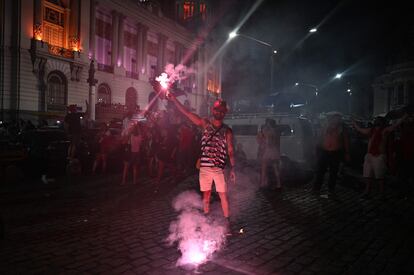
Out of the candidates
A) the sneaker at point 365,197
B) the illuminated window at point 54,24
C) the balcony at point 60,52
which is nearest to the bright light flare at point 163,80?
the sneaker at point 365,197

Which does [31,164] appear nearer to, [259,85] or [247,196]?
[247,196]

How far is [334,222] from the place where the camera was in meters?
5.41

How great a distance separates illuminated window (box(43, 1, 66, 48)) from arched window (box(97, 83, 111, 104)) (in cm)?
539

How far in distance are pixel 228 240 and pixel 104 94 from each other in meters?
30.7

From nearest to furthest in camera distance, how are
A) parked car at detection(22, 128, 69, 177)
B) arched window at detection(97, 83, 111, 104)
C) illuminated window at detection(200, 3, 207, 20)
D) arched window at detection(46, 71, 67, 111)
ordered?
parked car at detection(22, 128, 69, 177) → arched window at detection(46, 71, 67, 111) → arched window at detection(97, 83, 111, 104) → illuminated window at detection(200, 3, 207, 20)

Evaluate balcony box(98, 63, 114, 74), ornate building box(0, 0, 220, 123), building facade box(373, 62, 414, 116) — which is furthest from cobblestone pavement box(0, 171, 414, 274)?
building facade box(373, 62, 414, 116)

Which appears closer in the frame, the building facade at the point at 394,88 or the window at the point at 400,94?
the building facade at the point at 394,88

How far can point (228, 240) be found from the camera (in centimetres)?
438

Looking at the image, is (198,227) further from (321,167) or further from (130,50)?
(130,50)

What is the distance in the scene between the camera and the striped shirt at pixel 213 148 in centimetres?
472

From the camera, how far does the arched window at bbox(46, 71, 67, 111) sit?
87.9 ft

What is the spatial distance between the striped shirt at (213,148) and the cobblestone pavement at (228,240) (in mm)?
1171

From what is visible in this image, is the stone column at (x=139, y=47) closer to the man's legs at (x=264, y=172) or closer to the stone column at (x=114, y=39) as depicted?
the stone column at (x=114, y=39)

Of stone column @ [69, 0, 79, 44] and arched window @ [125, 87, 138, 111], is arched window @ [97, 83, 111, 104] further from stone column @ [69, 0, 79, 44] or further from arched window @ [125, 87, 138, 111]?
stone column @ [69, 0, 79, 44]
